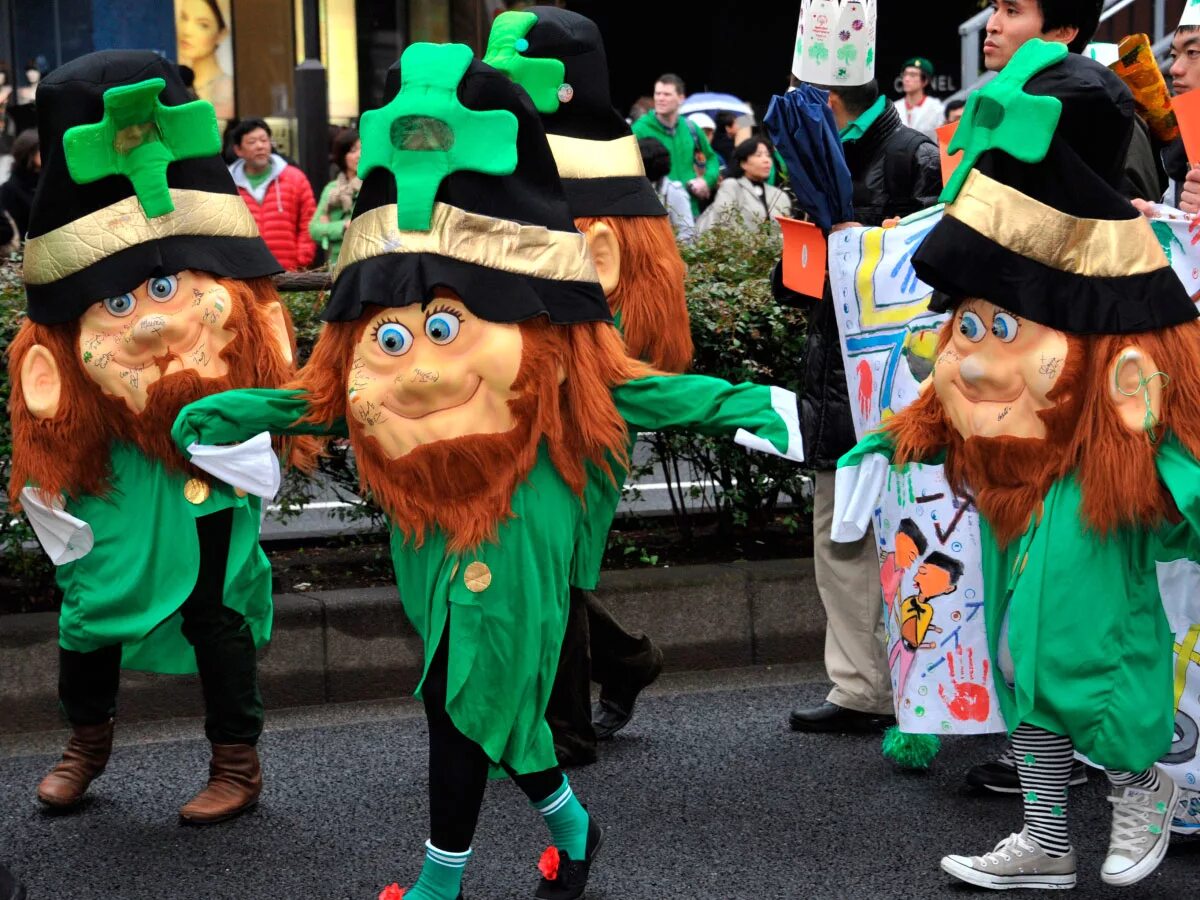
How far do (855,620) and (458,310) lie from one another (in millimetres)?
1940

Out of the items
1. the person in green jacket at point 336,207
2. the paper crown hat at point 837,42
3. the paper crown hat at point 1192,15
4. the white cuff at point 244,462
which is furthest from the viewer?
the person in green jacket at point 336,207

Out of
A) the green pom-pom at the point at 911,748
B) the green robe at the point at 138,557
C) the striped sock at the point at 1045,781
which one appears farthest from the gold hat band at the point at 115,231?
the striped sock at the point at 1045,781

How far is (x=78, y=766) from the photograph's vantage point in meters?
4.50

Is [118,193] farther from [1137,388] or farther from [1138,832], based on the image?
[1138,832]

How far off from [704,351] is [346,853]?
2.44m

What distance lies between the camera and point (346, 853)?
4.18 metres

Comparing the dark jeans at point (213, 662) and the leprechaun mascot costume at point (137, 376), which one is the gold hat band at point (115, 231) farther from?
the dark jeans at point (213, 662)

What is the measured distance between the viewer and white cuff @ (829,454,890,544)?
374cm

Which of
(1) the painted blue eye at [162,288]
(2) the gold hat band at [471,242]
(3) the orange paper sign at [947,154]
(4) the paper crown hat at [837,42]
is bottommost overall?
(1) the painted blue eye at [162,288]

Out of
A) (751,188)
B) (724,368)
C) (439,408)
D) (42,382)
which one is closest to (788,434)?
(439,408)

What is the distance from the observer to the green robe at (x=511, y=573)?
3.54m

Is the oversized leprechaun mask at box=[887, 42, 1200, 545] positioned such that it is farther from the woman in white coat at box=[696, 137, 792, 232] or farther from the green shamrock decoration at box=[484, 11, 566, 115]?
the woman in white coat at box=[696, 137, 792, 232]

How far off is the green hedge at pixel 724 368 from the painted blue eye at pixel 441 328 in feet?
7.55

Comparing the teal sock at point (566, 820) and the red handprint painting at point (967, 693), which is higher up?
the red handprint painting at point (967, 693)
